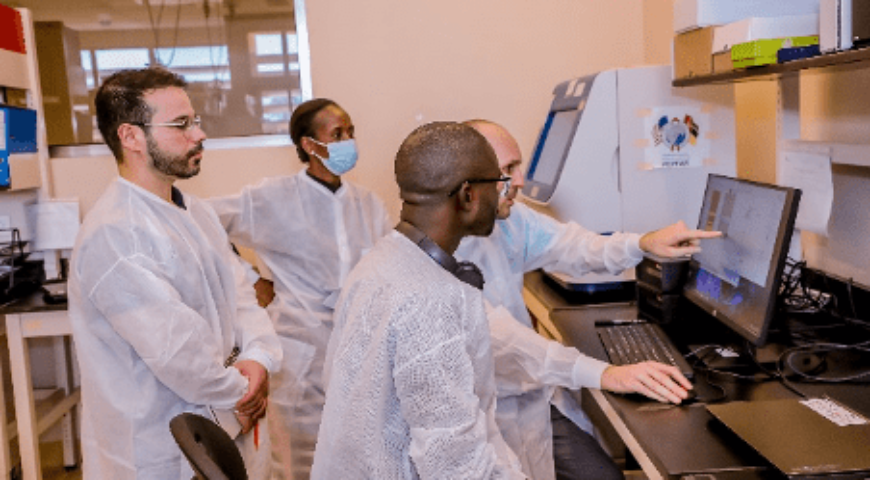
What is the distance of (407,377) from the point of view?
1245 millimetres

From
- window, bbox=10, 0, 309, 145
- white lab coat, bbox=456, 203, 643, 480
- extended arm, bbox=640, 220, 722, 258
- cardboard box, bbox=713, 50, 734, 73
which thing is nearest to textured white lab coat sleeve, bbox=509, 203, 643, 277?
white lab coat, bbox=456, 203, 643, 480

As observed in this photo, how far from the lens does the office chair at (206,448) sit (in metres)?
1.14

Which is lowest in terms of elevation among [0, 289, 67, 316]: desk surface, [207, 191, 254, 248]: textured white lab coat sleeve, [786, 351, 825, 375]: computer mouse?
[0, 289, 67, 316]: desk surface

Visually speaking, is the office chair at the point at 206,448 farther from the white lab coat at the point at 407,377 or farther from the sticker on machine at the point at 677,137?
the sticker on machine at the point at 677,137

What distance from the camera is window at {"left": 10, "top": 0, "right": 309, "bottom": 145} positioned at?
3.48 meters

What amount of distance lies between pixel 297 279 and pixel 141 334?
46.0 inches

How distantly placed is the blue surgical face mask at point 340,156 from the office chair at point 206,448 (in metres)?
1.61

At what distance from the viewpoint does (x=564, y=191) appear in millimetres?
2561

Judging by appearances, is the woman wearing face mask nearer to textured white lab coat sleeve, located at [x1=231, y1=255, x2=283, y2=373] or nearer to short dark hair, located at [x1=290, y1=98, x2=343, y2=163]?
short dark hair, located at [x1=290, y1=98, x2=343, y2=163]

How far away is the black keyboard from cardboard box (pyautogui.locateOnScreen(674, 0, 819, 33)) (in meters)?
0.75

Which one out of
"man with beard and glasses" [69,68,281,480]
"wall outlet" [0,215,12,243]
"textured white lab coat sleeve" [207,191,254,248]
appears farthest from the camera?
"wall outlet" [0,215,12,243]

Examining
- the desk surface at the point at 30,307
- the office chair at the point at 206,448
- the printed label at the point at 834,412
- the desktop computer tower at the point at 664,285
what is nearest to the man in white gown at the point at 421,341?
the office chair at the point at 206,448

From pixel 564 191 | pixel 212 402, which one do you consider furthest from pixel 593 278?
pixel 212 402

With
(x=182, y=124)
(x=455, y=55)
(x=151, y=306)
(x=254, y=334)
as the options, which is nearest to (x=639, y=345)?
(x=254, y=334)
